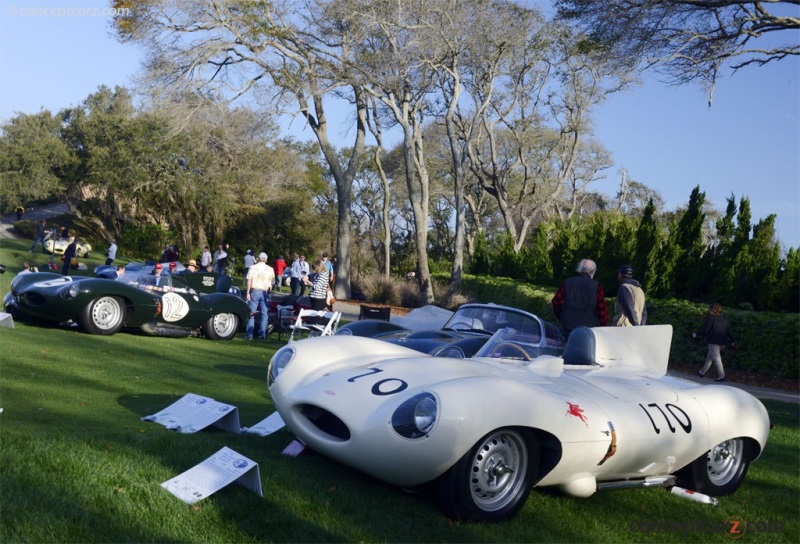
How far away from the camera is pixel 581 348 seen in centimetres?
660

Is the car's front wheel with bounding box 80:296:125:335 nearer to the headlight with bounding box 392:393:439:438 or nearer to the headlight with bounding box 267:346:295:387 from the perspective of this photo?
the headlight with bounding box 267:346:295:387

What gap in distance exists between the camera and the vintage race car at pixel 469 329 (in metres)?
8.93

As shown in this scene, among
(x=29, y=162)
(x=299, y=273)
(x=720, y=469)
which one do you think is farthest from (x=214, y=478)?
(x=29, y=162)

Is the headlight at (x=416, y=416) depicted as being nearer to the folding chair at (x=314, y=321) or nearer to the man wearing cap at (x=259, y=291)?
the folding chair at (x=314, y=321)

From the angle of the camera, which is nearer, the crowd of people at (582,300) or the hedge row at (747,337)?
the crowd of people at (582,300)

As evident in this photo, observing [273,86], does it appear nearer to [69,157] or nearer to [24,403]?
[24,403]

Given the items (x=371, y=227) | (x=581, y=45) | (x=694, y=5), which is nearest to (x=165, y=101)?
(x=581, y=45)

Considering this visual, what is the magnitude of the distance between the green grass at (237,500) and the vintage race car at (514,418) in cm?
20

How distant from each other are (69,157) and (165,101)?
27.0m

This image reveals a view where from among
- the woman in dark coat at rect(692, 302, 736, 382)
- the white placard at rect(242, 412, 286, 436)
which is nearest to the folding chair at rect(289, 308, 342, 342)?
the woman in dark coat at rect(692, 302, 736, 382)

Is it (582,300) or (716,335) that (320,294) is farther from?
(582,300)

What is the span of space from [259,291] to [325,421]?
10946 millimetres

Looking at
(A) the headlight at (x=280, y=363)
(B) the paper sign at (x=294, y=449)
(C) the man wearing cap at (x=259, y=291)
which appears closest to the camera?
(B) the paper sign at (x=294, y=449)

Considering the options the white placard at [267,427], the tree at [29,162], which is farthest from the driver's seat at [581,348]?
the tree at [29,162]
